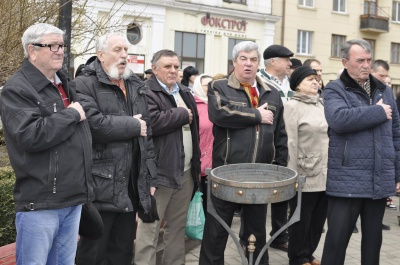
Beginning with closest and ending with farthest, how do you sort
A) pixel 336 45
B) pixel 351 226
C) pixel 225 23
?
pixel 351 226 → pixel 225 23 → pixel 336 45

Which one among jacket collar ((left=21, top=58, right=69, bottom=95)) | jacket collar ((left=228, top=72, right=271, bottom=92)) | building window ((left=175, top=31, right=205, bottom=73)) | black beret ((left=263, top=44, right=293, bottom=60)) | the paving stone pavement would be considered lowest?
the paving stone pavement

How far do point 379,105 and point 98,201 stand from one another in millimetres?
2243

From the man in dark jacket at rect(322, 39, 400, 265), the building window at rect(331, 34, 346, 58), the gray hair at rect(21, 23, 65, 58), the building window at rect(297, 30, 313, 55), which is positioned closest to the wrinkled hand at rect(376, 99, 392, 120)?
the man in dark jacket at rect(322, 39, 400, 265)

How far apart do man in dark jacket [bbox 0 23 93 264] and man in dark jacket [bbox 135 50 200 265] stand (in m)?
1.24

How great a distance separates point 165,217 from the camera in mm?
4711

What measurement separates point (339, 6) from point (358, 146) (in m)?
27.5

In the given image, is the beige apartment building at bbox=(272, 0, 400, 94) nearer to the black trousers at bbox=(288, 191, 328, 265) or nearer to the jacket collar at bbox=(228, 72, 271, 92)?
the black trousers at bbox=(288, 191, 328, 265)

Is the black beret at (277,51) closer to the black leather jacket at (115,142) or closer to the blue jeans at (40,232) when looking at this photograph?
the black leather jacket at (115,142)

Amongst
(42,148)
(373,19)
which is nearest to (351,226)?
(42,148)

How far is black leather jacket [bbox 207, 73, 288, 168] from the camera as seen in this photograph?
437cm

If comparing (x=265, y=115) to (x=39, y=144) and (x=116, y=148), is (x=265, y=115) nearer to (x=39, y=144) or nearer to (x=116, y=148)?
(x=116, y=148)

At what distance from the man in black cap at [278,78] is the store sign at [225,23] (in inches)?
766

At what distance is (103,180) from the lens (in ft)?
11.8

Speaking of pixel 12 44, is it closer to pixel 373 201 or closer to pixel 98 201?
pixel 98 201
